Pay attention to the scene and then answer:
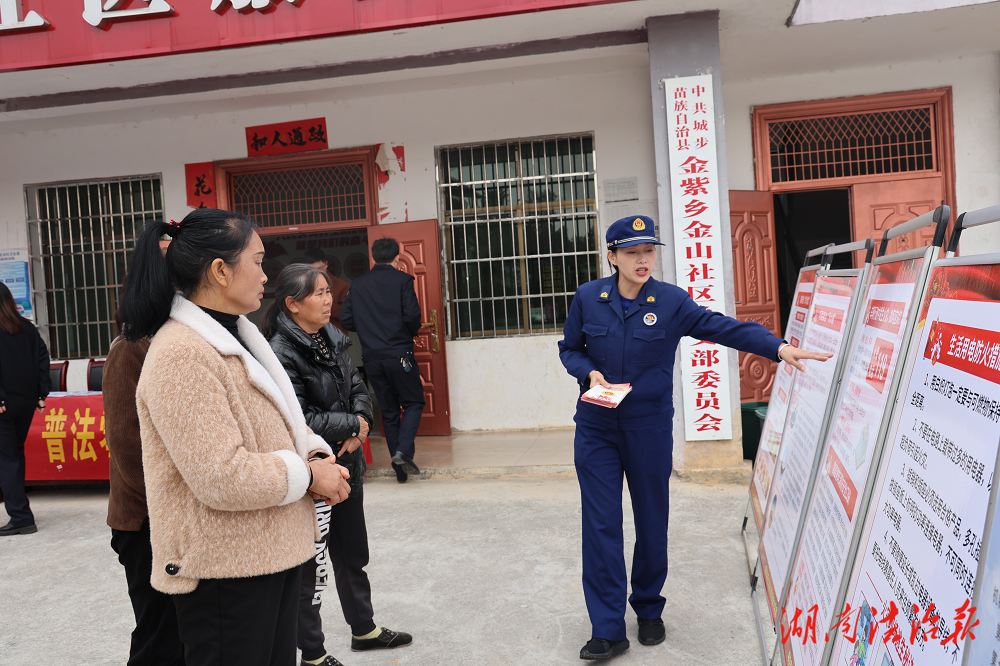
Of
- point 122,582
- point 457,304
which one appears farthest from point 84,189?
point 122,582

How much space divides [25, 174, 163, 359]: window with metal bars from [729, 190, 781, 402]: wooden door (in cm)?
554

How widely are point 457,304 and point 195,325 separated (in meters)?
5.35

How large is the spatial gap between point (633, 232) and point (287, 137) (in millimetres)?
4958

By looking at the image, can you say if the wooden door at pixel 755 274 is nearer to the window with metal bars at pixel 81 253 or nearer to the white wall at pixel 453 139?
the white wall at pixel 453 139

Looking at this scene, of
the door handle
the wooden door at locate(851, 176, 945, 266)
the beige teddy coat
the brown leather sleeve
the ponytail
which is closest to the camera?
the beige teddy coat

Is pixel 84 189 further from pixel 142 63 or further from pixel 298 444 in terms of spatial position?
pixel 298 444

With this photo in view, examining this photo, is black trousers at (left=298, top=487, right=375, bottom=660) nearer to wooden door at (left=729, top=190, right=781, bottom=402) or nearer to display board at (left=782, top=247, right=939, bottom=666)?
display board at (left=782, top=247, right=939, bottom=666)

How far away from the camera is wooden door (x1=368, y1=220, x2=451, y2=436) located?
670 cm

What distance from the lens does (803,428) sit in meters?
2.66

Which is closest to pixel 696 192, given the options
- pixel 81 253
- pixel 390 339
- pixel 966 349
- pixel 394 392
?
pixel 390 339

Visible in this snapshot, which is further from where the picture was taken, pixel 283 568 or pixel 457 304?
pixel 457 304

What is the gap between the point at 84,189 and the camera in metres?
7.30

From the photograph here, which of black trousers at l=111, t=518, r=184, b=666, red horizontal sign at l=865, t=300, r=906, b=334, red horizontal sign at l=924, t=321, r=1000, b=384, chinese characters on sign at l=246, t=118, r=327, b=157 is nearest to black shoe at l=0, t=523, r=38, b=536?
black trousers at l=111, t=518, r=184, b=666

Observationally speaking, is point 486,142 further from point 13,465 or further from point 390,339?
point 13,465
